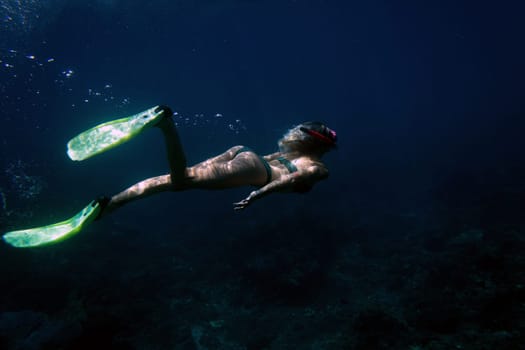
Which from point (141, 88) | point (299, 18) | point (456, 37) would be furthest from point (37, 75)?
point (456, 37)

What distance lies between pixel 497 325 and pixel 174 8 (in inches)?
1480

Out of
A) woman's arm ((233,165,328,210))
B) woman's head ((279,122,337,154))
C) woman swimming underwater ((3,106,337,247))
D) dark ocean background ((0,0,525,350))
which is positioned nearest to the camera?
woman's arm ((233,165,328,210))

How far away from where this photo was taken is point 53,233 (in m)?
3.80

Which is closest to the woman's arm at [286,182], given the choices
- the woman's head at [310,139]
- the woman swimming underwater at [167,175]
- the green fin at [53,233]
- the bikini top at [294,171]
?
the woman swimming underwater at [167,175]

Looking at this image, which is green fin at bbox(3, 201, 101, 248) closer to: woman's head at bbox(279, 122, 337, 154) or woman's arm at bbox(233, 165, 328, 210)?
woman's arm at bbox(233, 165, 328, 210)

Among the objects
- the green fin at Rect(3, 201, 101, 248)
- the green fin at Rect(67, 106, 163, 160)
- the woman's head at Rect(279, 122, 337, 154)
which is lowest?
the green fin at Rect(3, 201, 101, 248)

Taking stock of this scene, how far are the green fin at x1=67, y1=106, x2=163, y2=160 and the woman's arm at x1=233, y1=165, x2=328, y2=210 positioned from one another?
Result: 1512 mm

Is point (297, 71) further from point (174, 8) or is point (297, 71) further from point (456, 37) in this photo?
Answer: point (174, 8)

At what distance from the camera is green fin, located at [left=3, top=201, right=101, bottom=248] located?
3.54 m

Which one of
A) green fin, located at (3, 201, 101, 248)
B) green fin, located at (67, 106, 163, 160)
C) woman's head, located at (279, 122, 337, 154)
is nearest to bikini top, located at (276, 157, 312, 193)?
woman's head, located at (279, 122, 337, 154)

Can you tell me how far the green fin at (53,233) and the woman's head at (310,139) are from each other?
10.0 ft

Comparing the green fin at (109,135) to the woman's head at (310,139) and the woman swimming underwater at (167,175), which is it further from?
the woman's head at (310,139)

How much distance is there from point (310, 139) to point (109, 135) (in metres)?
3.00

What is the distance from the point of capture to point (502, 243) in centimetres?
1068
